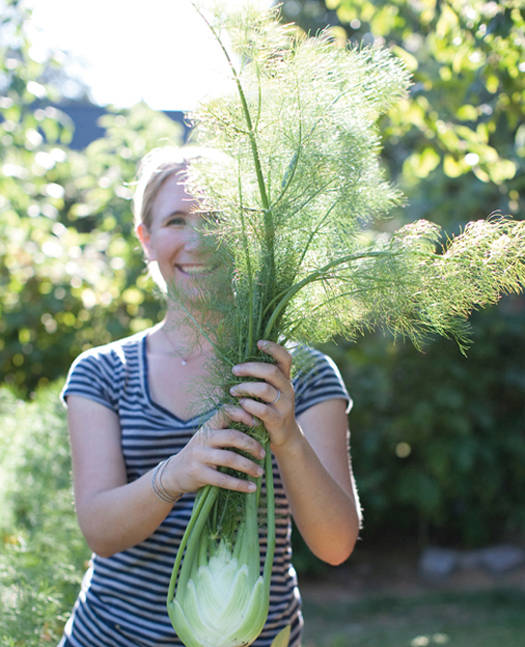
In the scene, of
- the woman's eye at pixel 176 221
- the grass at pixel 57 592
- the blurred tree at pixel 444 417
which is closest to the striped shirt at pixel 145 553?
the grass at pixel 57 592

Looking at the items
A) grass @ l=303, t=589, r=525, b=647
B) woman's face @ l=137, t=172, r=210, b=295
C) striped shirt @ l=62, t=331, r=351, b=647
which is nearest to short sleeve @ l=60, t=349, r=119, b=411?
striped shirt @ l=62, t=331, r=351, b=647

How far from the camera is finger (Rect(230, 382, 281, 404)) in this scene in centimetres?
100

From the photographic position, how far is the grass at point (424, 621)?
3406 millimetres

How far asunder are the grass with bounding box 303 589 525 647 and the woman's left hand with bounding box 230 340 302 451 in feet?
9.67

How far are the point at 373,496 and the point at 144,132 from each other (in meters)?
3.19

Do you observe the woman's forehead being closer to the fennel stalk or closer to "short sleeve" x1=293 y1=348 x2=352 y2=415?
the fennel stalk

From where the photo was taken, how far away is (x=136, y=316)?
4.01m

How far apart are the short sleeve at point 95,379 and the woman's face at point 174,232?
289mm

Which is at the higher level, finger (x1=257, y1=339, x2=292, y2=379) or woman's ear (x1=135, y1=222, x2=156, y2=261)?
woman's ear (x1=135, y1=222, x2=156, y2=261)

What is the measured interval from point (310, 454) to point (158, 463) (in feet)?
1.39

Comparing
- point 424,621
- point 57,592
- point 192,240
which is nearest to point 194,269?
point 192,240

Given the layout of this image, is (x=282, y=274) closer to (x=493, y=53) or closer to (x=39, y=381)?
(x=493, y=53)

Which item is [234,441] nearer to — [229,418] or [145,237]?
[229,418]

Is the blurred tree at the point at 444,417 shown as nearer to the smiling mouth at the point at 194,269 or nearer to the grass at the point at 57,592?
the grass at the point at 57,592
